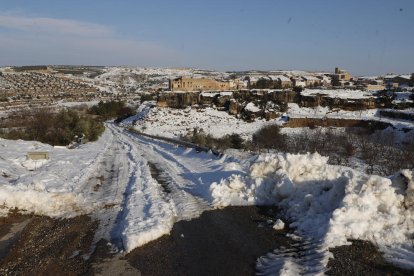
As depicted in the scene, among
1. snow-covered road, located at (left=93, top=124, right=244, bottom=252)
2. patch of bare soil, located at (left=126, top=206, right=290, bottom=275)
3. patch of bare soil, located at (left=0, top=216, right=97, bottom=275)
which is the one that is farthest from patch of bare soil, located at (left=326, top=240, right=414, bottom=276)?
patch of bare soil, located at (left=0, top=216, right=97, bottom=275)

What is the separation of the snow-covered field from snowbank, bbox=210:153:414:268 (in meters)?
0.02

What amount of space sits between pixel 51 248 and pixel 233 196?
4958 millimetres

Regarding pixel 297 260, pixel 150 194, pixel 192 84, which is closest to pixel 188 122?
pixel 192 84

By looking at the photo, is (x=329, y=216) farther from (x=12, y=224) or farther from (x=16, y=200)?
(x=16, y=200)

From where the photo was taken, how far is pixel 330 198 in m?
9.67

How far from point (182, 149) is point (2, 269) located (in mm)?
18810

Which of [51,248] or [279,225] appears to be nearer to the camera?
[51,248]

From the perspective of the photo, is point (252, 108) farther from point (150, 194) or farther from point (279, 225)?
point (279, 225)

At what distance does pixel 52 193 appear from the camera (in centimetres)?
1281

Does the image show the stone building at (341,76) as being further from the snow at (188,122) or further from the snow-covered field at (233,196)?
the snow-covered field at (233,196)

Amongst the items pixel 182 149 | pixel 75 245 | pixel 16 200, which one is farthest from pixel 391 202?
pixel 182 149

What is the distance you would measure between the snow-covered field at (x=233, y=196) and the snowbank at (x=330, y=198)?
2 centimetres

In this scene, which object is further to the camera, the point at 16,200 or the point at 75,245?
the point at 16,200

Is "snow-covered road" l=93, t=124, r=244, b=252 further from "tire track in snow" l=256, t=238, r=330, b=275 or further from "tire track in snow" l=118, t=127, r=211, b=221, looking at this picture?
"tire track in snow" l=256, t=238, r=330, b=275
